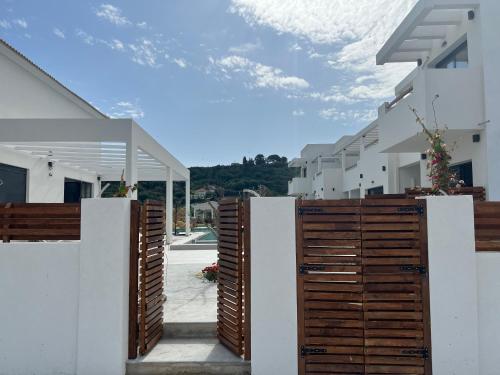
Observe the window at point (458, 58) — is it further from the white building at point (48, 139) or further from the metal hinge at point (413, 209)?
the white building at point (48, 139)

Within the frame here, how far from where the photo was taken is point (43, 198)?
49.5 feet

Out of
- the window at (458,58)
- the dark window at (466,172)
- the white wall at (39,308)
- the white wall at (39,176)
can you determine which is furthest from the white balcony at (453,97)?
the white wall at (39,176)

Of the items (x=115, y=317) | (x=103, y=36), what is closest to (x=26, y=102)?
(x=103, y=36)

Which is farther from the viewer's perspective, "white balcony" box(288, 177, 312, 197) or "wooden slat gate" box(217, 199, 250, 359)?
"white balcony" box(288, 177, 312, 197)

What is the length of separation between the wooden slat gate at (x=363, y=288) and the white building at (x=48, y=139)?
7.20m

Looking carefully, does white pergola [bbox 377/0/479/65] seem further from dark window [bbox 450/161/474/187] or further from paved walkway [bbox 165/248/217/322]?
paved walkway [bbox 165/248/217/322]

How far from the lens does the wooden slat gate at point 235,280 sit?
5020 mm

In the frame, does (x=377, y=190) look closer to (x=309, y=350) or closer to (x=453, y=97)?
(x=453, y=97)

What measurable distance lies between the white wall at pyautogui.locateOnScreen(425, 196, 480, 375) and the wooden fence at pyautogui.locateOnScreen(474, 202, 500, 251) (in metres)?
0.20

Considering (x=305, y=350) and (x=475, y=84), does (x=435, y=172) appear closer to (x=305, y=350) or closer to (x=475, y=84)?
(x=305, y=350)

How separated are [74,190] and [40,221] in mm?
16780

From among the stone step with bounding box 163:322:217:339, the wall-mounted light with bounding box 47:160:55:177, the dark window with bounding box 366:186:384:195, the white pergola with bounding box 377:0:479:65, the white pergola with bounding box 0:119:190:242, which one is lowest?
the stone step with bounding box 163:322:217:339

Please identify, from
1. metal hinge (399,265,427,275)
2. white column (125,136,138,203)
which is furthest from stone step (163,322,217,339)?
white column (125,136,138,203)

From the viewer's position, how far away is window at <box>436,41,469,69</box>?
11758 millimetres
